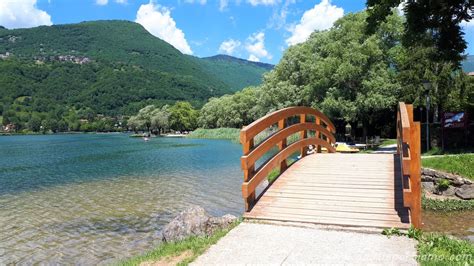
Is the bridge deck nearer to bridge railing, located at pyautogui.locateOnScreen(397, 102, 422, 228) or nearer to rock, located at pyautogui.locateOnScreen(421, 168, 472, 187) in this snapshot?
bridge railing, located at pyautogui.locateOnScreen(397, 102, 422, 228)

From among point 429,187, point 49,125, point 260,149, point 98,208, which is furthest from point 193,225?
point 49,125

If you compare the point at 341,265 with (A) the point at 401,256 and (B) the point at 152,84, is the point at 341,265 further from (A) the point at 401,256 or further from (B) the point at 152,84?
(B) the point at 152,84

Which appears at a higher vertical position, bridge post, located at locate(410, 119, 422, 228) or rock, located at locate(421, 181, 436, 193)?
bridge post, located at locate(410, 119, 422, 228)

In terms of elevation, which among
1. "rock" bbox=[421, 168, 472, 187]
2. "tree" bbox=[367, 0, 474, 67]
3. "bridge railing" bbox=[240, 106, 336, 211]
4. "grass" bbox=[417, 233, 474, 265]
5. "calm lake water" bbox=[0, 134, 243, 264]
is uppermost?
"tree" bbox=[367, 0, 474, 67]

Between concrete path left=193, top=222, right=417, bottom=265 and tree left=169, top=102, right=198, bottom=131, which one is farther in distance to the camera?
tree left=169, top=102, right=198, bottom=131

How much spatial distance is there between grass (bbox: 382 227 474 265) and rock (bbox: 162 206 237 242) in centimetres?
359

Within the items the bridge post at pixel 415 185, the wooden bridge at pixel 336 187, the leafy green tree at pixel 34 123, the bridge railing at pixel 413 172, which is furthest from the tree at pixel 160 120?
the bridge post at pixel 415 185

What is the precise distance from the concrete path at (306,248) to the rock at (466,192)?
309 inches

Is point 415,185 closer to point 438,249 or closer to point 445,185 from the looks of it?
point 438,249

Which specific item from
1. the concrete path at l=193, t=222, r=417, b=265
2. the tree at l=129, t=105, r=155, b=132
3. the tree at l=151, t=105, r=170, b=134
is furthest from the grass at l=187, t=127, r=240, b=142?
the concrete path at l=193, t=222, r=417, b=265

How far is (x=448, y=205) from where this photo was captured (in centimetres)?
1138

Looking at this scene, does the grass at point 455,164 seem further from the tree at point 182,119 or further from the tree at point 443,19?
the tree at point 182,119

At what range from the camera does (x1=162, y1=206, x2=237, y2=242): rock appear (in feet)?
26.5

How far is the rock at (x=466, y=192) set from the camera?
11.7 meters
